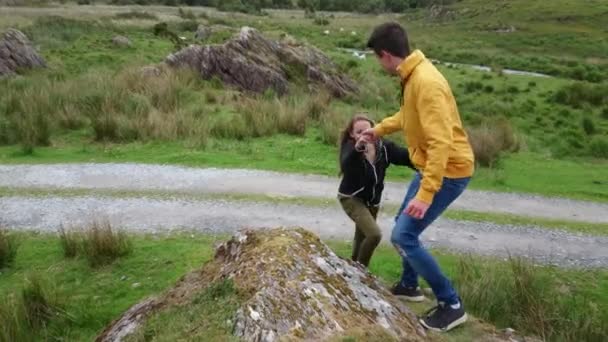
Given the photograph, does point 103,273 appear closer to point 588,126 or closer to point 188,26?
point 588,126

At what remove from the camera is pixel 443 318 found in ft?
15.5

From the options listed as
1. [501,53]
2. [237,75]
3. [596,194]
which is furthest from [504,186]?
[501,53]

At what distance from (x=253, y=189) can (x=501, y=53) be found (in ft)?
128

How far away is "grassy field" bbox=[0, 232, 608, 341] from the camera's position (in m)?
5.67

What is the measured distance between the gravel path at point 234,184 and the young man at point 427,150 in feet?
16.0

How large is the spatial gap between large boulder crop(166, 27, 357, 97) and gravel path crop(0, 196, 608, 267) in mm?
11125

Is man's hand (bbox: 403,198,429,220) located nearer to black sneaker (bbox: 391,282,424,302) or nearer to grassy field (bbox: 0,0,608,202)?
black sneaker (bbox: 391,282,424,302)

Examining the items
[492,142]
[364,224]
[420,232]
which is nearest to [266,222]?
[364,224]

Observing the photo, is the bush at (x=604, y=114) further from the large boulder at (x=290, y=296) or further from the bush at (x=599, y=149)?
the large boulder at (x=290, y=296)

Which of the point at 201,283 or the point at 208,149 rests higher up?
the point at 201,283

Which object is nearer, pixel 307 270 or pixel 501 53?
pixel 307 270

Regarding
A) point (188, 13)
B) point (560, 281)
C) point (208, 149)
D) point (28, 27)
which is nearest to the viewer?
point (560, 281)

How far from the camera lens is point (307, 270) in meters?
4.24

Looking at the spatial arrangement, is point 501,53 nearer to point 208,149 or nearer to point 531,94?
point 531,94
